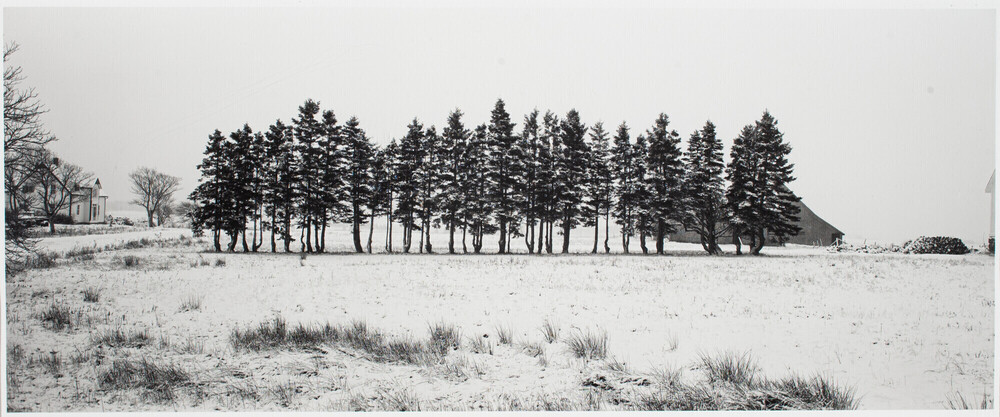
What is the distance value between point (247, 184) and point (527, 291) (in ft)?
42.7

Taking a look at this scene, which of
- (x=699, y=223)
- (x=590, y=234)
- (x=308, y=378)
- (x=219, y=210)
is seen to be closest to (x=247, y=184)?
(x=219, y=210)

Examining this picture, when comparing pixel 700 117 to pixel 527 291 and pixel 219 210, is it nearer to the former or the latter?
pixel 527 291

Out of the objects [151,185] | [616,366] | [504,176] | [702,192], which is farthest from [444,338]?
[702,192]

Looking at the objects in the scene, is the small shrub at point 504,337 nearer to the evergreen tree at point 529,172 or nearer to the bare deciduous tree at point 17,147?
the bare deciduous tree at point 17,147

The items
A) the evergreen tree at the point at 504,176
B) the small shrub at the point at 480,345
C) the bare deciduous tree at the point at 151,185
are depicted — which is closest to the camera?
the small shrub at the point at 480,345

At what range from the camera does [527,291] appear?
9469mm

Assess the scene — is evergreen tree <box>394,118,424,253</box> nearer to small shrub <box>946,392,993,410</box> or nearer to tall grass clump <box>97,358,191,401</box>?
tall grass clump <box>97,358,191,401</box>

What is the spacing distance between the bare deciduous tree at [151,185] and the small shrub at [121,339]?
2931 mm

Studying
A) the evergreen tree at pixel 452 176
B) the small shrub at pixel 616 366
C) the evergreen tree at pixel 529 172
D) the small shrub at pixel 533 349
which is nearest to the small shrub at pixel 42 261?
the small shrub at pixel 533 349

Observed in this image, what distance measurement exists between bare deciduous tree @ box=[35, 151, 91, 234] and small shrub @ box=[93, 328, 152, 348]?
118 inches

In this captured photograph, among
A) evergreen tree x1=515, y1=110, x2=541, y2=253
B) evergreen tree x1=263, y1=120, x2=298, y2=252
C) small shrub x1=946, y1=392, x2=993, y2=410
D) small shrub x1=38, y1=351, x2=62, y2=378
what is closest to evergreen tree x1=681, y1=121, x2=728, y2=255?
evergreen tree x1=515, y1=110, x2=541, y2=253

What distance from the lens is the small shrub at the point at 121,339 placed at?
6.24 metres

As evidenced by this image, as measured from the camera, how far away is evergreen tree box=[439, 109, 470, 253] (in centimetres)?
2231

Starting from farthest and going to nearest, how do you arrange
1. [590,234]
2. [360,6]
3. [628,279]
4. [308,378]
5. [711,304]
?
1. [590,234]
2. [628,279]
3. [711,304]
4. [360,6]
5. [308,378]
